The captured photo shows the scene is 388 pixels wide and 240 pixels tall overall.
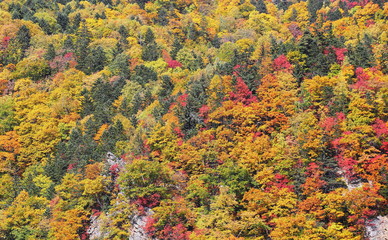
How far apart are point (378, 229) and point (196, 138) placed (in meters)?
27.5

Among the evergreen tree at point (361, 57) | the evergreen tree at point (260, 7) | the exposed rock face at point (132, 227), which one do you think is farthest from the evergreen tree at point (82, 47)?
the evergreen tree at point (361, 57)

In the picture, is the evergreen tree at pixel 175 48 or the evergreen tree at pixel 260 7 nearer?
the evergreen tree at pixel 175 48

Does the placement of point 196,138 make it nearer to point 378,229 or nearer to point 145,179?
point 145,179

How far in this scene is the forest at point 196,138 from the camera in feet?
170

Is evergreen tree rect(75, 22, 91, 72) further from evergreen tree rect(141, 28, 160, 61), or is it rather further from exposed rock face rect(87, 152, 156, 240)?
exposed rock face rect(87, 152, 156, 240)

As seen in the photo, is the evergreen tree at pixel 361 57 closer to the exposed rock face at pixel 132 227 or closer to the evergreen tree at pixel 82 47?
the exposed rock face at pixel 132 227

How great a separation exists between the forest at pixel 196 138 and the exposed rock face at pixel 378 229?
33 centimetres

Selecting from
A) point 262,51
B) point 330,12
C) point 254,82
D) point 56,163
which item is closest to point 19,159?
point 56,163

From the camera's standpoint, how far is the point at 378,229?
158 feet

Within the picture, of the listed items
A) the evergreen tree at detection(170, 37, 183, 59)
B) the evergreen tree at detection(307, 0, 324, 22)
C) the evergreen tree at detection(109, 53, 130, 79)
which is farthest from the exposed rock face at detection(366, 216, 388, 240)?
the evergreen tree at detection(307, 0, 324, 22)

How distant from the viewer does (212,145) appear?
6259cm

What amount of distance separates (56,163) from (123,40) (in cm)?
5199

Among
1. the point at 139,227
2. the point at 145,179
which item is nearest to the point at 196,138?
the point at 145,179

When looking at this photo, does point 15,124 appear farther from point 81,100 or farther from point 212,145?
point 212,145
